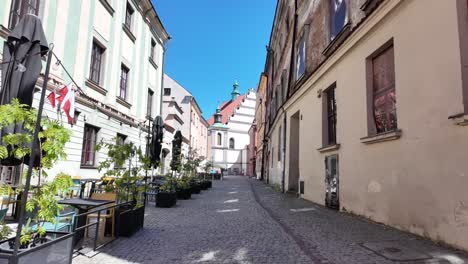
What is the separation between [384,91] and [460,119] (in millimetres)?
2653

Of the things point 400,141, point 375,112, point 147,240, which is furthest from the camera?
point 375,112

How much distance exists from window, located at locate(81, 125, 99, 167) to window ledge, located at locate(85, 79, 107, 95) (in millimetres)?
1534

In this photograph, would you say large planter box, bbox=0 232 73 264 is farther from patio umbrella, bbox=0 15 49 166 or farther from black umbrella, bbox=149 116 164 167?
black umbrella, bbox=149 116 164 167

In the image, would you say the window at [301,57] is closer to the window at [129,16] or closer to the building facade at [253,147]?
the window at [129,16]

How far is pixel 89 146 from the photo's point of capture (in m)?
12.2

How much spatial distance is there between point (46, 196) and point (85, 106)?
9354 mm

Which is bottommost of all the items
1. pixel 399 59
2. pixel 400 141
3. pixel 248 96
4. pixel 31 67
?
pixel 400 141

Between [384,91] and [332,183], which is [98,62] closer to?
[332,183]

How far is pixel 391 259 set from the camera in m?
3.99

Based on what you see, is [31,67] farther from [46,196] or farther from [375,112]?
[375,112]

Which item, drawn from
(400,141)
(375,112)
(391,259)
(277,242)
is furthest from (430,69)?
(277,242)

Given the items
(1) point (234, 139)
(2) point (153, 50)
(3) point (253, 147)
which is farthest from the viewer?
(1) point (234, 139)

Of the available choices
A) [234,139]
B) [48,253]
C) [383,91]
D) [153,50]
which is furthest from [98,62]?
[234,139]

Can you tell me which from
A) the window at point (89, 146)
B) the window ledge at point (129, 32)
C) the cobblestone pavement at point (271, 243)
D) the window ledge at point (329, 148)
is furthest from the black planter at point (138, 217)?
the window ledge at point (129, 32)
